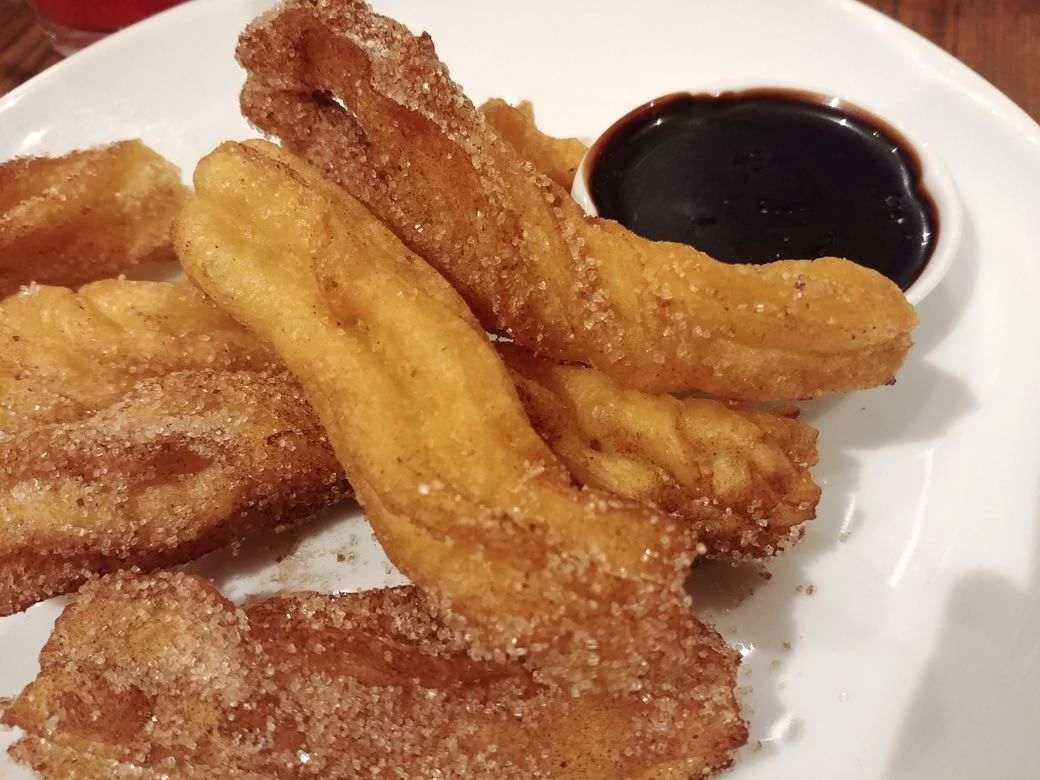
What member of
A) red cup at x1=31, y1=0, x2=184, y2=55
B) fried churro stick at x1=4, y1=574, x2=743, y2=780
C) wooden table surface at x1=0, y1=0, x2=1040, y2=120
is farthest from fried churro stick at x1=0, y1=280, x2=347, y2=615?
wooden table surface at x1=0, y1=0, x2=1040, y2=120

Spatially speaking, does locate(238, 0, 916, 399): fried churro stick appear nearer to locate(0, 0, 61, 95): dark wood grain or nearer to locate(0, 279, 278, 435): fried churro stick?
locate(0, 279, 278, 435): fried churro stick

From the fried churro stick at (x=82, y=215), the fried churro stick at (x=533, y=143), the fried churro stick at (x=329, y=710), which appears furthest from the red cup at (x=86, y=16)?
the fried churro stick at (x=329, y=710)

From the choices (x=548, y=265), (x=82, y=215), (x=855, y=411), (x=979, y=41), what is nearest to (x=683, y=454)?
(x=548, y=265)

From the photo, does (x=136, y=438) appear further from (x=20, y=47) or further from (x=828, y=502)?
(x=20, y=47)

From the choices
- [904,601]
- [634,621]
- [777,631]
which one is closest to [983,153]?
[904,601]

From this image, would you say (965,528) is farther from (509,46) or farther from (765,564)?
(509,46)

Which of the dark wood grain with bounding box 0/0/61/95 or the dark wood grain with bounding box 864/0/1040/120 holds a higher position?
the dark wood grain with bounding box 864/0/1040/120

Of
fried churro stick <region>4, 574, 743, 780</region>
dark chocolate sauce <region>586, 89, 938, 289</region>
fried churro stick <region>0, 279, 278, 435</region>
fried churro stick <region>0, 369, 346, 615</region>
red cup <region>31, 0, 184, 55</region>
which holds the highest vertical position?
red cup <region>31, 0, 184, 55</region>
